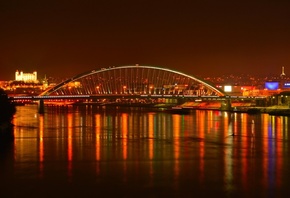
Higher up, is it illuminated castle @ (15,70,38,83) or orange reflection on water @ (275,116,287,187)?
illuminated castle @ (15,70,38,83)

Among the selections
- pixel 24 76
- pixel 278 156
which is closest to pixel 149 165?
pixel 278 156

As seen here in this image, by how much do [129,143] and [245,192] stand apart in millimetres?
7776

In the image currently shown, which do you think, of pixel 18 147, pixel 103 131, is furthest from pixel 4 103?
pixel 18 147

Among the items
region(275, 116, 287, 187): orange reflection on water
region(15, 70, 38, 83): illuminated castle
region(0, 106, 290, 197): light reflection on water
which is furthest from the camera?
region(15, 70, 38, 83): illuminated castle

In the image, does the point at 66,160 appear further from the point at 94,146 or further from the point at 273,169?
the point at 273,169

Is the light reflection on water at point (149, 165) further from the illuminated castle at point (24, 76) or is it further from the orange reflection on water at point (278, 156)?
the illuminated castle at point (24, 76)

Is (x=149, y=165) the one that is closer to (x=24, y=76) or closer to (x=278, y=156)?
(x=278, y=156)

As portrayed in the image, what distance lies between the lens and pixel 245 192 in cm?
983

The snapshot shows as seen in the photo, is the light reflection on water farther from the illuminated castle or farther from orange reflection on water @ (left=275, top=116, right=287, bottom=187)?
the illuminated castle

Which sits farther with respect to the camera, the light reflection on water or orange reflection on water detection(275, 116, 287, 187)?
orange reflection on water detection(275, 116, 287, 187)

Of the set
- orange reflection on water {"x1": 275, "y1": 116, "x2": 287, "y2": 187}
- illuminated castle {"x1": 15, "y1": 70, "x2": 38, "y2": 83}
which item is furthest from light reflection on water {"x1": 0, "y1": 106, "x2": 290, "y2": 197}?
illuminated castle {"x1": 15, "y1": 70, "x2": 38, "y2": 83}

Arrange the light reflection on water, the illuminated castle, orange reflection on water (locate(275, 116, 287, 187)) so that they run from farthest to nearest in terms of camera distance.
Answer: the illuminated castle < orange reflection on water (locate(275, 116, 287, 187)) < the light reflection on water

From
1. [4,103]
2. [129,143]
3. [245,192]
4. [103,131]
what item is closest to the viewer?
[245,192]

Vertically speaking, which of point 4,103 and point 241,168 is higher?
point 4,103
